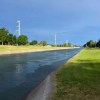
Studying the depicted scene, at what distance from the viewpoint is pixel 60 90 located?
16031 mm

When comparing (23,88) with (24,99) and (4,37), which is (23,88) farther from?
(4,37)

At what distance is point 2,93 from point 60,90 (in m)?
3.46

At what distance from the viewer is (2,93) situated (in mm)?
17219

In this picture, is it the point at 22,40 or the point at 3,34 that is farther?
the point at 22,40

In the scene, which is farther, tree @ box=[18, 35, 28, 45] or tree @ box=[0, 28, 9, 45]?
tree @ box=[18, 35, 28, 45]

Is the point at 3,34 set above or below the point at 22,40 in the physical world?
above

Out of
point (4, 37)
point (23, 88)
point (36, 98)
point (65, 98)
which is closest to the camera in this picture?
point (65, 98)

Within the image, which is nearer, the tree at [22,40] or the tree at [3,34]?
the tree at [3,34]

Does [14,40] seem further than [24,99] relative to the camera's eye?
Yes

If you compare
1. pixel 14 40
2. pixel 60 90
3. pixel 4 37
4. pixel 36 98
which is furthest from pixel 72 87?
pixel 14 40

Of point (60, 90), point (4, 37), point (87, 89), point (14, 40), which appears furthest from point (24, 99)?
point (14, 40)

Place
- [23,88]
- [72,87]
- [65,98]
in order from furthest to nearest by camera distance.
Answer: [23,88]
[72,87]
[65,98]

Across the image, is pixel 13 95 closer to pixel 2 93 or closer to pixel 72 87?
pixel 2 93

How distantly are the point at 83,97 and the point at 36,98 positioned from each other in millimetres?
2583
